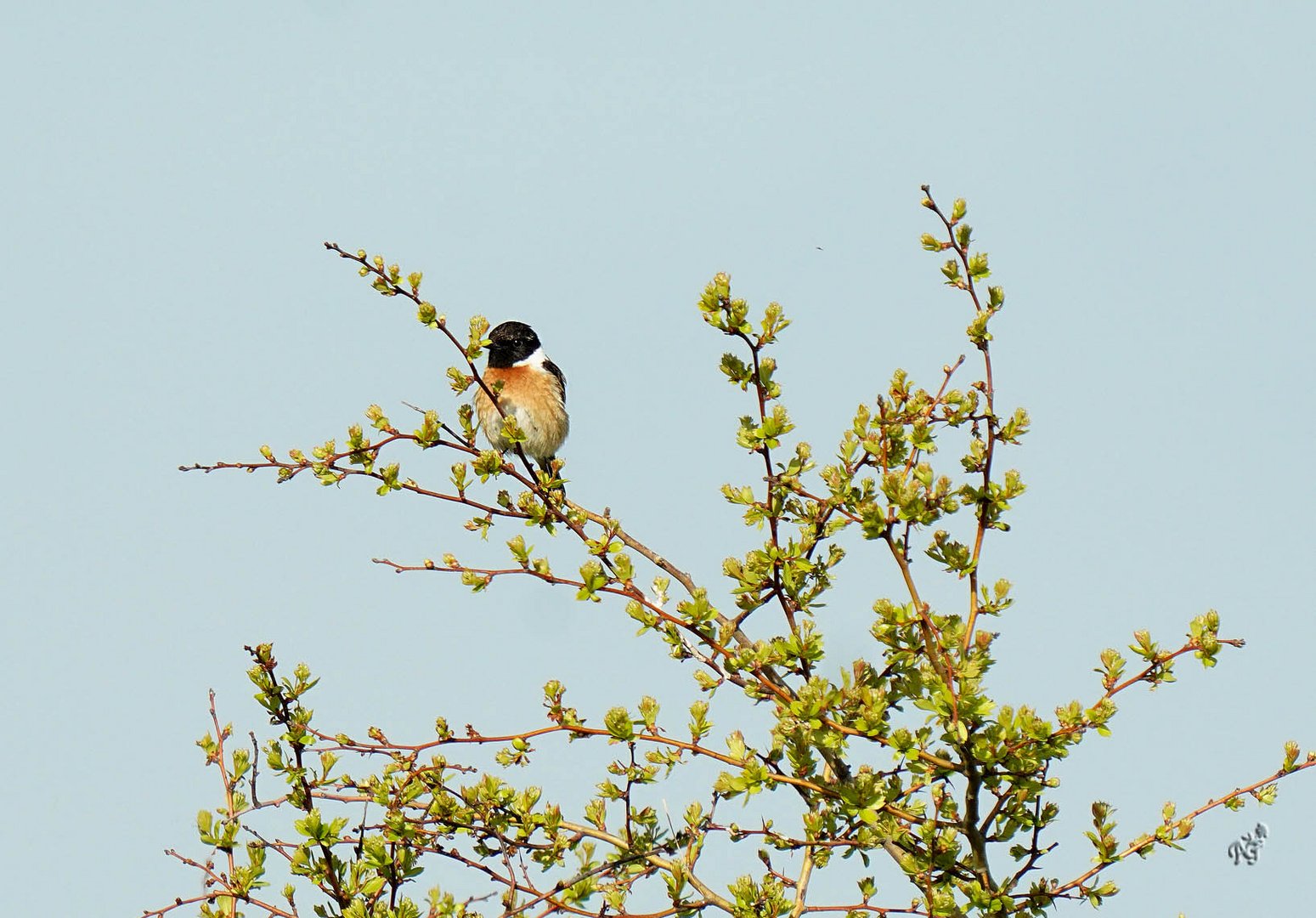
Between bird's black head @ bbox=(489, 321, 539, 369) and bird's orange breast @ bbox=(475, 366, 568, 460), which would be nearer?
bird's orange breast @ bbox=(475, 366, 568, 460)

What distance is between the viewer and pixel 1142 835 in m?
4.13

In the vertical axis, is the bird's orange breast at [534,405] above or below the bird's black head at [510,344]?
below

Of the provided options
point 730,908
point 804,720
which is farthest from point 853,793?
point 730,908

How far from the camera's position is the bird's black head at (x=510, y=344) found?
9.23 metres

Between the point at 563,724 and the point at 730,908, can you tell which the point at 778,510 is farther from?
the point at 730,908

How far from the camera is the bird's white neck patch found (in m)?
9.17

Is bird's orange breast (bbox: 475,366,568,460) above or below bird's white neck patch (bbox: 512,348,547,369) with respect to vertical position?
below

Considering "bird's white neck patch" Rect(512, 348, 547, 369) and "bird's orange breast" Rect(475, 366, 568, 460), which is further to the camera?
"bird's white neck patch" Rect(512, 348, 547, 369)

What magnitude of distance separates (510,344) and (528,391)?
0.52 meters

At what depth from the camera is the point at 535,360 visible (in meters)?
9.32

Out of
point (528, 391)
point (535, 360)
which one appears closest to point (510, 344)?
point (535, 360)

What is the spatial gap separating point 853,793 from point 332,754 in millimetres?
1712

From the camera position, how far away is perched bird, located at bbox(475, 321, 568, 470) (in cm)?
870

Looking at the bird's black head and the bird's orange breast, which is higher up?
the bird's black head
